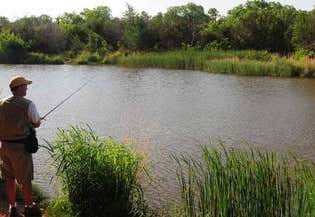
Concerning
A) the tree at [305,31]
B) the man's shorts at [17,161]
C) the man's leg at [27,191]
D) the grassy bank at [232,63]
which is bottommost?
the grassy bank at [232,63]

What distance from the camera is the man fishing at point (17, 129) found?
5.85m

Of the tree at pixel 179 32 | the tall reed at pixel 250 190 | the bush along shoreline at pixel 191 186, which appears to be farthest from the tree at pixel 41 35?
the tall reed at pixel 250 190

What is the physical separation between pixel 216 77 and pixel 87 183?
25.7m

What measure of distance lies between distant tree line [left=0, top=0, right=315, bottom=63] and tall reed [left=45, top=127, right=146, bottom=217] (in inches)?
1391

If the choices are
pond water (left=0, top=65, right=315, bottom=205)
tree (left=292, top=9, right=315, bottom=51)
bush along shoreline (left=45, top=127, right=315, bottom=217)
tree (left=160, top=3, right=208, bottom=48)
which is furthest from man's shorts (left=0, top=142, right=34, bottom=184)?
tree (left=160, top=3, right=208, bottom=48)

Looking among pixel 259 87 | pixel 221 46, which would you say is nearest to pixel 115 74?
pixel 259 87

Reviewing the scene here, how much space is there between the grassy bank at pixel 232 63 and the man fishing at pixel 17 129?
90.0 ft

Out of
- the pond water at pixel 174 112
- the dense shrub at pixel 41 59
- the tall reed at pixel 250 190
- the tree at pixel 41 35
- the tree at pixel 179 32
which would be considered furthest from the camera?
the tree at pixel 179 32

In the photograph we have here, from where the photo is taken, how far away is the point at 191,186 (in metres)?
→ 6.32

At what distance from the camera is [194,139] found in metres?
13.5

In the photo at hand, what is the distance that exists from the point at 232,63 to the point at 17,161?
29.1 m

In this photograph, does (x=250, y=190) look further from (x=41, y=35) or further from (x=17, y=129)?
(x=41, y=35)

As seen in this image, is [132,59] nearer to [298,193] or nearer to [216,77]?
[216,77]

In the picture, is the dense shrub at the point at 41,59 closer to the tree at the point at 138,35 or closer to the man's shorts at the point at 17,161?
the tree at the point at 138,35
